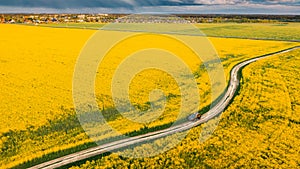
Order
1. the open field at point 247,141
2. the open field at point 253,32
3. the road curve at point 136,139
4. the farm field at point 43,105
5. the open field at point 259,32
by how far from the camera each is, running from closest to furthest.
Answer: the road curve at point 136,139 < the open field at point 247,141 < the farm field at point 43,105 < the open field at point 259,32 < the open field at point 253,32

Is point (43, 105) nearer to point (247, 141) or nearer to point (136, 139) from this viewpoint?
point (136, 139)

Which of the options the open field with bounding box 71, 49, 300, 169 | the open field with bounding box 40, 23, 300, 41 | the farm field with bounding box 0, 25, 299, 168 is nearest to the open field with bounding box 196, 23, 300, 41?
the open field with bounding box 40, 23, 300, 41

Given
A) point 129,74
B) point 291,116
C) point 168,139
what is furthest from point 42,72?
point 291,116

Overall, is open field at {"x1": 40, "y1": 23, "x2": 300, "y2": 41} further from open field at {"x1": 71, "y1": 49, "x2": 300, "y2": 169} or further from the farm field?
open field at {"x1": 71, "y1": 49, "x2": 300, "y2": 169}

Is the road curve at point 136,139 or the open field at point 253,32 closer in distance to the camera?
the road curve at point 136,139

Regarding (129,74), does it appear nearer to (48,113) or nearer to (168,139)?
(48,113)

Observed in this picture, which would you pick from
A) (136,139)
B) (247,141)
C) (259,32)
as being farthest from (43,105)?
(259,32)

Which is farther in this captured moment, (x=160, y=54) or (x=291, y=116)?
(x=160, y=54)

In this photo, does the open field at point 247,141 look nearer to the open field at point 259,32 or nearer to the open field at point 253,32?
the open field at point 259,32

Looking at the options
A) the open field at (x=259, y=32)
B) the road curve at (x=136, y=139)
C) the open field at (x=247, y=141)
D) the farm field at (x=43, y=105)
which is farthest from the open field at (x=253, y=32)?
the road curve at (x=136, y=139)
